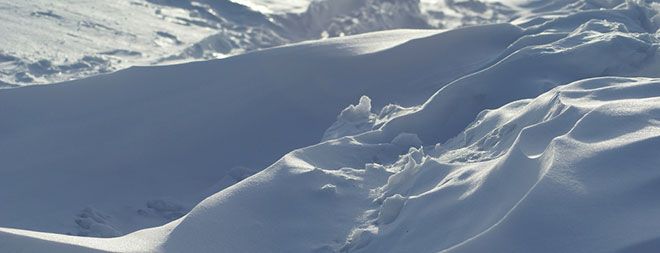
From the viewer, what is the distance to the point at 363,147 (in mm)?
6000

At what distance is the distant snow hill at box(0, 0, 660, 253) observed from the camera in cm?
425

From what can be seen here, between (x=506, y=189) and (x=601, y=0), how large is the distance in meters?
5.76

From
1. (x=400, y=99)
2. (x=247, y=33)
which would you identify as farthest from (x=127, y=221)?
(x=247, y=33)

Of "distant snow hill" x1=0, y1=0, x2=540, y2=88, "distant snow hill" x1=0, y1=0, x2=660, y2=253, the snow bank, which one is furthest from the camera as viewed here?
"distant snow hill" x1=0, y1=0, x2=540, y2=88

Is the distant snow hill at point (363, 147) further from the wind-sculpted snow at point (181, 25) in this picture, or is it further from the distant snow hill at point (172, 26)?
the distant snow hill at point (172, 26)

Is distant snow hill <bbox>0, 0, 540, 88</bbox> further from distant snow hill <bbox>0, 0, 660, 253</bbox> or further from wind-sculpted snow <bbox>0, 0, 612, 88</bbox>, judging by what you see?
distant snow hill <bbox>0, 0, 660, 253</bbox>

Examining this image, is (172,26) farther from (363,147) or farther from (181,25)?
(363,147)

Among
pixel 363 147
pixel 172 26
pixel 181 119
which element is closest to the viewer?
pixel 363 147

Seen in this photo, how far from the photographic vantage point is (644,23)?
800cm

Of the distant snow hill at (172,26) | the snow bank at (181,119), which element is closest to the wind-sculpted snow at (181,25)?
the distant snow hill at (172,26)

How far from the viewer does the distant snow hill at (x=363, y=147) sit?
4246mm

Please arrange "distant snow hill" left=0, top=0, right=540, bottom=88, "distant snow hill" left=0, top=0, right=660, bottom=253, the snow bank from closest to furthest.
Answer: "distant snow hill" left=0, top=0, right=660, bottom=253, the snow bank, "distant snow hill" left=0, top=0, right=540, bottom=88

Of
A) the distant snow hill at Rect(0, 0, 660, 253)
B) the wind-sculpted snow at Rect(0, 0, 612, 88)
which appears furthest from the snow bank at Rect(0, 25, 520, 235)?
the wind-sculpted snow at Rect(0, 0, 612, 88)

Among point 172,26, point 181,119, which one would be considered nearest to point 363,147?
point 181,119
